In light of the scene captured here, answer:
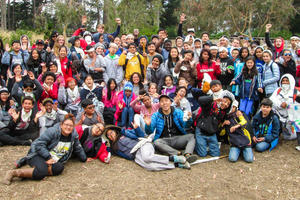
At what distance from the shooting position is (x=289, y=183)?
189 inches

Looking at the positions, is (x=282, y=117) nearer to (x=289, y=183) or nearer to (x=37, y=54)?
(x=289, y=183)

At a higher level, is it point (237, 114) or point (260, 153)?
point (237, 114)

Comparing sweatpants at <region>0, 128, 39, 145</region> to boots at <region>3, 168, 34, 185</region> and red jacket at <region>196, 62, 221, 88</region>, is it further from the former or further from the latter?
red jacket at <region>196, 62, 221, 88</region>

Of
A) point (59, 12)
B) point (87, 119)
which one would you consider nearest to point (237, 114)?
point (87, 119)

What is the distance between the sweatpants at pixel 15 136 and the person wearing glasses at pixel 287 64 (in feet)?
20.5

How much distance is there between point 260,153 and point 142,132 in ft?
8.46

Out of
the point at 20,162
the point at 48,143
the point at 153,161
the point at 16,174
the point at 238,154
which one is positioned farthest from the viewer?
the point at 238,154

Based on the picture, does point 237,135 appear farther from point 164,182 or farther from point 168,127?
point 164,182

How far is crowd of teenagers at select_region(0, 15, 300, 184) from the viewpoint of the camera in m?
5.40

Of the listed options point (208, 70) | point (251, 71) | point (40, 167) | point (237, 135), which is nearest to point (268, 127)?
point (237, 135)

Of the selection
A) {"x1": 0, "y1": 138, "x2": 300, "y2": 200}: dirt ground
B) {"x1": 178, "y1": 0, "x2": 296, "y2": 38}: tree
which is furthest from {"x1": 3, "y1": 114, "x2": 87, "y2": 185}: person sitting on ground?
{"x1": 178, "y1": 0, "x2": 296, "y2": 38}: tree

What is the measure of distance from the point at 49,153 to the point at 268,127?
448 centimetres

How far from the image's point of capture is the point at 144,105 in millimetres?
6457

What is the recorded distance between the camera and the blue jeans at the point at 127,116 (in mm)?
6539
